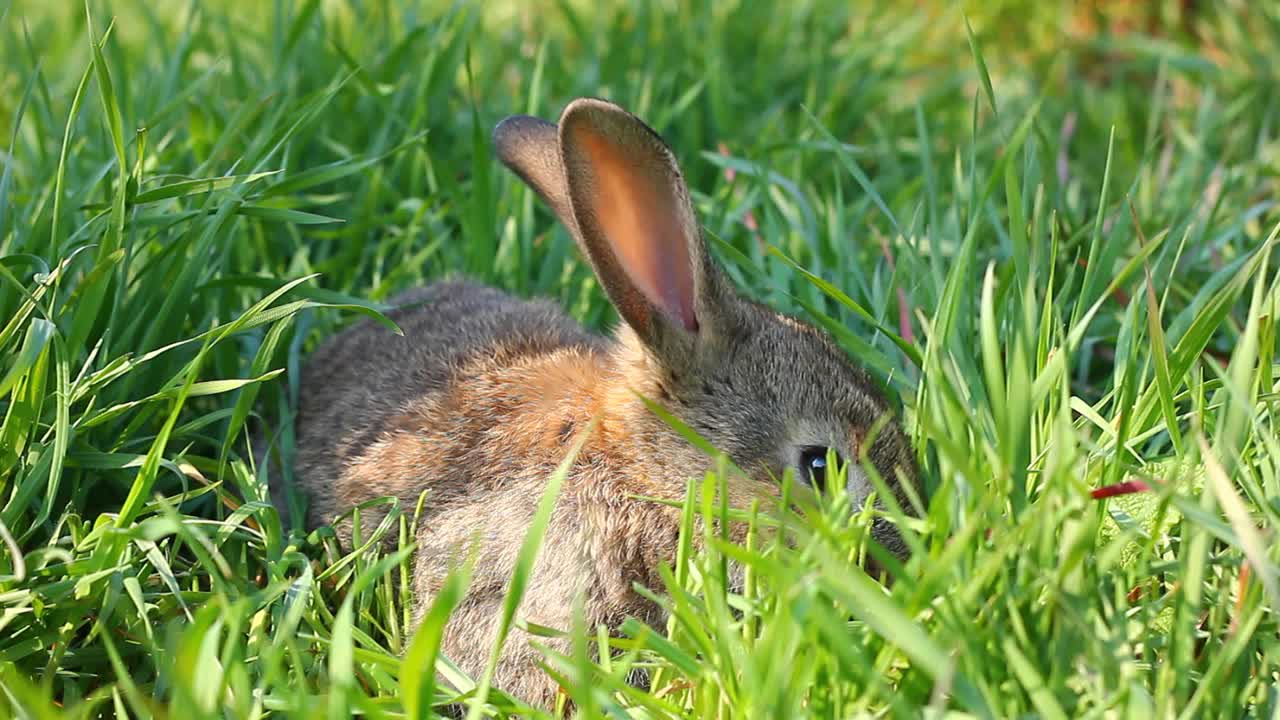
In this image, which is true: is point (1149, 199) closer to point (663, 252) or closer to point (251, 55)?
point (663, 252)

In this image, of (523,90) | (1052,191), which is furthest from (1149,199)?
(523,90)

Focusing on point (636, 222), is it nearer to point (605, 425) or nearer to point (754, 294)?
point (605, 425)

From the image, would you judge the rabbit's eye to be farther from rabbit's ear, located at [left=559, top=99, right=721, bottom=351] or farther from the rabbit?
rabbit's ear, located at [left=559, top=99, right=721, bottom=351]

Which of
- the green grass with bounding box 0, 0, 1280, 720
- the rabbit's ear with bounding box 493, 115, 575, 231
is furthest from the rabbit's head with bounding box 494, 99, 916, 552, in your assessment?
the rabbit's ear with bounding box 493, 115, 575, 231

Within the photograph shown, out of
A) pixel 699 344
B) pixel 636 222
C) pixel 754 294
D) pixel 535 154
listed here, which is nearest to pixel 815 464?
pixel 699 344

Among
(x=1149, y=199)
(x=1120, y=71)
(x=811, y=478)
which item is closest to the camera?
(x=811, y=478)

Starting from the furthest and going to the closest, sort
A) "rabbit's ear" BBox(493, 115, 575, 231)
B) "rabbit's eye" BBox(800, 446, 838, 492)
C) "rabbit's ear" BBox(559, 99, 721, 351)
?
"rabbit's ear" BBox(493, 115, 575, 231) < "rabbit's eye" BBox(800, 446, 838, 492) < "rabbit's ear" BBox(559, 99, 721, 351)
